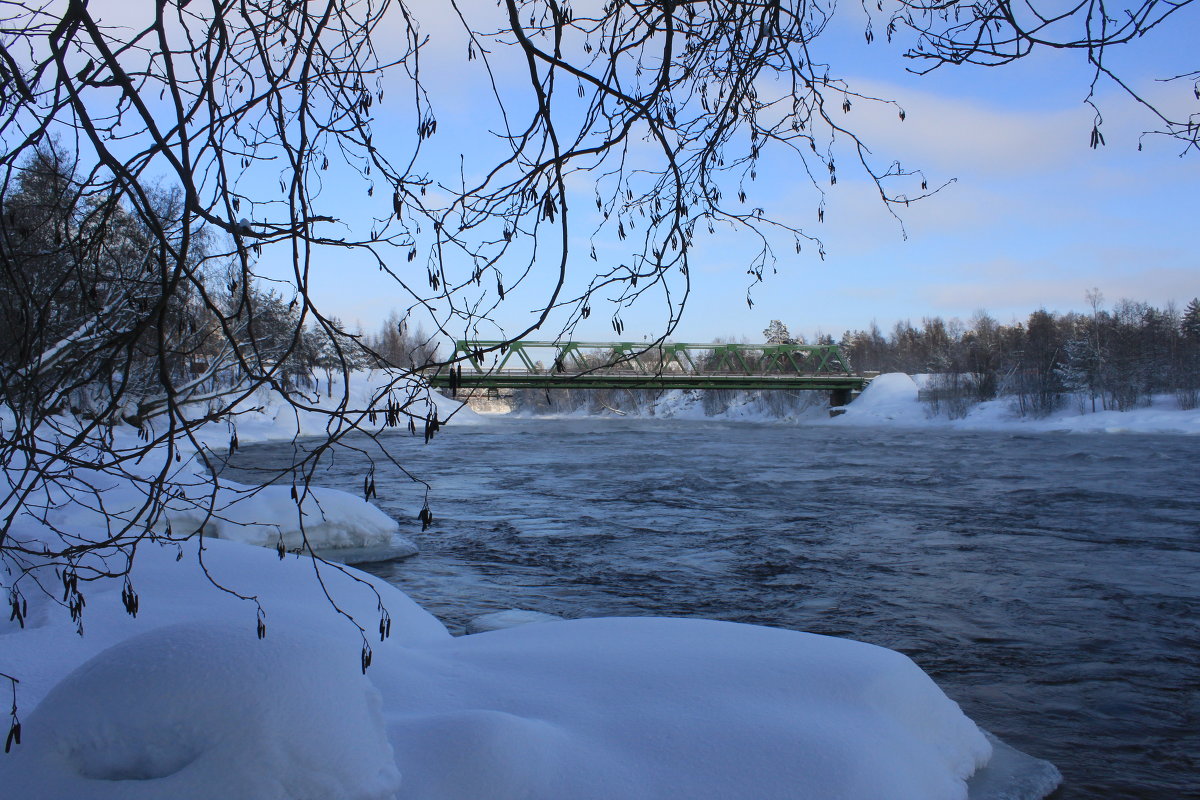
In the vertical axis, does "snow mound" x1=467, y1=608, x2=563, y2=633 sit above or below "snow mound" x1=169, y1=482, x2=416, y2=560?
below

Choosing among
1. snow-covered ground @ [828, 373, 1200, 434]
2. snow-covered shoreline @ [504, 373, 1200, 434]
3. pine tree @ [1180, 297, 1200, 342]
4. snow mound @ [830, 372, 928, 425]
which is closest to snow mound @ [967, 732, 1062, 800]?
snow-covered shoreline @ [504, 373, 1200, 434]

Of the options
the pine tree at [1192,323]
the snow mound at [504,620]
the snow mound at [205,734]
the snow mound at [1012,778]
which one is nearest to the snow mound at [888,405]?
the pine tree at [1192,323]

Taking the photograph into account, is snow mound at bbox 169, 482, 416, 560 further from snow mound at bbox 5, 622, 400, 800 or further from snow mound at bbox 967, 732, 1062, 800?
snow mound at bbox 967, 732, 1062, 800

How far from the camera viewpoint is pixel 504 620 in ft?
24.1

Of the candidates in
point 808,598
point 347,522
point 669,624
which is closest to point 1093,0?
point 669,624

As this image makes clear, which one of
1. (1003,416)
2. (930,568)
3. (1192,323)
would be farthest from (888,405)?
(930,568)

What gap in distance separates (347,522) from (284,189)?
31.1 feet

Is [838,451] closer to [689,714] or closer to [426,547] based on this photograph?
[426,547]

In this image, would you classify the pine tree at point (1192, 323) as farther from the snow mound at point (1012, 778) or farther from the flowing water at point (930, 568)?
the snow mound at point (1012, 778)

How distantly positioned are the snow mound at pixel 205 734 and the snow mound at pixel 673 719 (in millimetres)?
392

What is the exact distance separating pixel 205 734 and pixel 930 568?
9250 millimetres

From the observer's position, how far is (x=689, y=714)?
3.86 meters

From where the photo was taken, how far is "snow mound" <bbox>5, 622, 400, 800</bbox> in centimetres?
275

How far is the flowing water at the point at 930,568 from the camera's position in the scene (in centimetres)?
594
